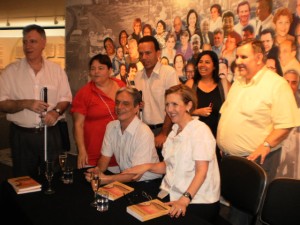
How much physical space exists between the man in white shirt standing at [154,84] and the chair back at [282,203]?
149 cm

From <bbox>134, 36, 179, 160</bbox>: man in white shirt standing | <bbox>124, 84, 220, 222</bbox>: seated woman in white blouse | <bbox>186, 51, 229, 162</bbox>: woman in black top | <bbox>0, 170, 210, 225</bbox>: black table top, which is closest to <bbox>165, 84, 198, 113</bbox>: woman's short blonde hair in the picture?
<bbox>124, 84, 220, 222</bbox>: seated woman in white blouse

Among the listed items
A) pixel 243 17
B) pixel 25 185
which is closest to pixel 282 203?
pixel 25 185

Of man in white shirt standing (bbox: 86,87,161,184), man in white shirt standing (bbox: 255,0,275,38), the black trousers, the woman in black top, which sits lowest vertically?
the black trousers

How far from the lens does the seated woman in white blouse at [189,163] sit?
1.95 metres

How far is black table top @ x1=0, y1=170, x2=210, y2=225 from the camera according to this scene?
156 centimetres

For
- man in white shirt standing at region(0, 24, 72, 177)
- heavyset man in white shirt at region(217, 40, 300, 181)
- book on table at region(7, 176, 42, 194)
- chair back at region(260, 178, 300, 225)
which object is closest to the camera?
chair back at region(260, 178, 300, 225)

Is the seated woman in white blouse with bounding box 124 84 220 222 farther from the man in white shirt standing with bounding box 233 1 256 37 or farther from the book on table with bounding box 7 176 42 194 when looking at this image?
the man in white shirt standing with bounding box 233 1 256 37

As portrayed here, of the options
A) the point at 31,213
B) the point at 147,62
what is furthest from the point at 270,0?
the point at 31,213

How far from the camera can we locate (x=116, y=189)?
1939 mm

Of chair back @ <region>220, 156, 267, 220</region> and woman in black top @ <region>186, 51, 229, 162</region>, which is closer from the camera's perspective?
chair back @ <region>220, 156, 267, 220</region>

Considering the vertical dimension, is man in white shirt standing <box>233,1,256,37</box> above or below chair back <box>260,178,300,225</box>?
above

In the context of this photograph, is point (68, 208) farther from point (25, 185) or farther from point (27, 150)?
point (27, 150)

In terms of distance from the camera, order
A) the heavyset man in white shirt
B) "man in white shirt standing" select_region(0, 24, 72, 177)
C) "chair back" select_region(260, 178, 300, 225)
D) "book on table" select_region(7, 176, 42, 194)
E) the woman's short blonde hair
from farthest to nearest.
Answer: "man in white shirt standing" select_region(0, 24, 72, 177) < the heavyset man in white shirt < the woman's short blonde hair < "book on table" select_region(7, 176, 42, 194) < "chair back" select_region(260, 178, 300, 225)

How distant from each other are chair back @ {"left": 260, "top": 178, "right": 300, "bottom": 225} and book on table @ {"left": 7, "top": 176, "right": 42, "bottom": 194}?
1309 mm
